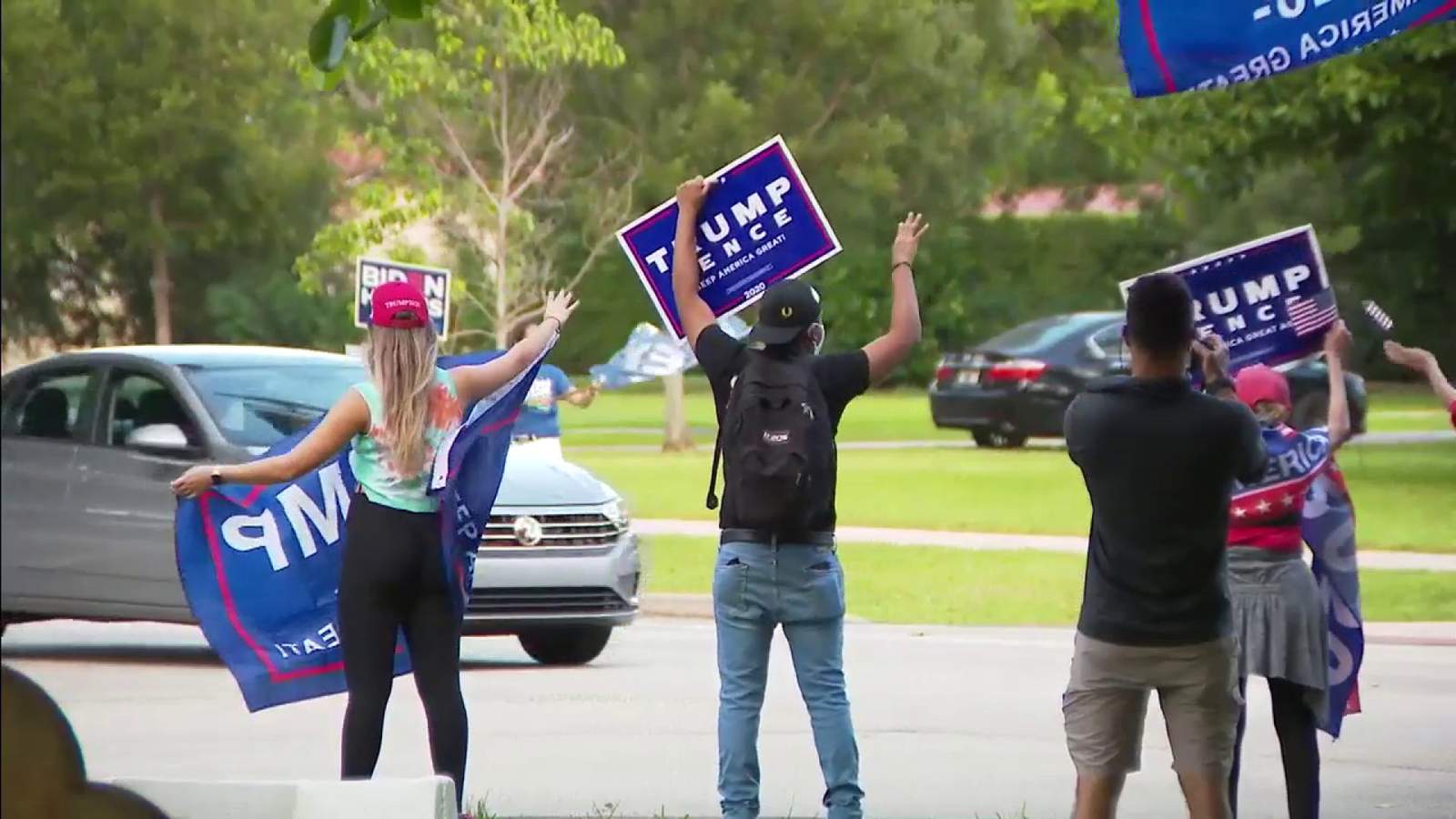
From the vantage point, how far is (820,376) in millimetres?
7277

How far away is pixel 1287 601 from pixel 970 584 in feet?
32.5

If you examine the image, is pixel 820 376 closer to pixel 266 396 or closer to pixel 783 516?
pixel 783 516

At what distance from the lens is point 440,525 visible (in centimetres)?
737

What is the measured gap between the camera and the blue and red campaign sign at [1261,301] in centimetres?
812

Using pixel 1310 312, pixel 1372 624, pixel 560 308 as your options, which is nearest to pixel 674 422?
pixel 1372 624

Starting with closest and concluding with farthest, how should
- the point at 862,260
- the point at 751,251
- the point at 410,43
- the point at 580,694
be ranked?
the point at 751,251, the point at 580,694, the point at 410,43, the point at 862,260

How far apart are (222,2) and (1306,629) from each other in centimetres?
4330

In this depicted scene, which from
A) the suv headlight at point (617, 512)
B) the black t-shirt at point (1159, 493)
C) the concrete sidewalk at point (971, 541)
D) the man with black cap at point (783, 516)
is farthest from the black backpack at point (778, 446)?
the concrete sidewalk at point (971, 541)

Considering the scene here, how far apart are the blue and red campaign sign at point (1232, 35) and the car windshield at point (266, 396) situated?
22.8 feet

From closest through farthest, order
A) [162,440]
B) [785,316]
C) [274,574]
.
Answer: [785,316] < [274,574] < [162,440]

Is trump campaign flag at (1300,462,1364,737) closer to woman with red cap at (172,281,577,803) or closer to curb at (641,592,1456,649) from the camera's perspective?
woman with red cap at (172,281,577,803)

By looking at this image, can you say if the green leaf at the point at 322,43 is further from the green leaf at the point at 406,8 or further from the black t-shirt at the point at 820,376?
the black t-shirt at the point at 820,376

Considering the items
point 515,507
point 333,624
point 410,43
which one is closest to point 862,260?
point 410,43

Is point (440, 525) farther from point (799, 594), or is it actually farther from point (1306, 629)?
point (1306, 629)
